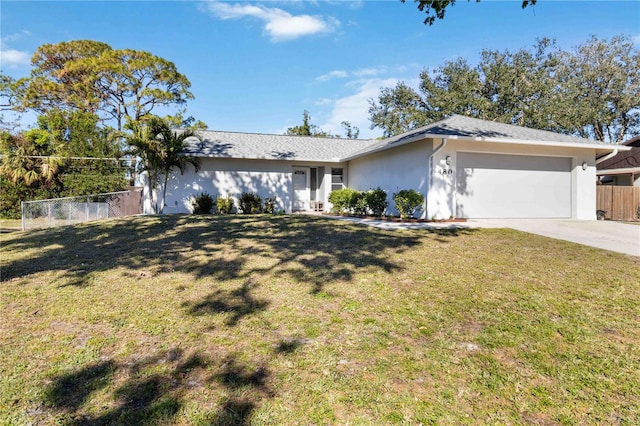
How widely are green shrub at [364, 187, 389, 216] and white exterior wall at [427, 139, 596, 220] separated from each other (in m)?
1.79

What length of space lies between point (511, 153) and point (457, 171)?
6.65ft

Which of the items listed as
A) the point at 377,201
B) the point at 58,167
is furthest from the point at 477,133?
the point at 58,167

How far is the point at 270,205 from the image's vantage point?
15172 millimetres

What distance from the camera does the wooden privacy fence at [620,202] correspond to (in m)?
13.3

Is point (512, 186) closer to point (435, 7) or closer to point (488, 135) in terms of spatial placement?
point (488, 135)

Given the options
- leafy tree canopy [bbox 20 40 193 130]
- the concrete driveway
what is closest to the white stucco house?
the concrete driveway

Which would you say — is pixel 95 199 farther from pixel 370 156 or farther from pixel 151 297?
pixel 151 297

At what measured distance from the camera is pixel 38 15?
593 inches

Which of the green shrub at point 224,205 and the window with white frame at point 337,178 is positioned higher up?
the window with white frame at point 337,178

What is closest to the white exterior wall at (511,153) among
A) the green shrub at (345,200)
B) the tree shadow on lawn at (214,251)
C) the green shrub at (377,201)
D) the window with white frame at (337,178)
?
the green shrub at (377,201)

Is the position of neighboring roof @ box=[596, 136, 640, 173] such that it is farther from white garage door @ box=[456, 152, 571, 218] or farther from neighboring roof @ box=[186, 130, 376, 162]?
neighboring roof @ box=[186, 130, 376, 162]

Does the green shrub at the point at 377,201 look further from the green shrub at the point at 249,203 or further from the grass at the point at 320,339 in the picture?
the grass at the point at 320,339

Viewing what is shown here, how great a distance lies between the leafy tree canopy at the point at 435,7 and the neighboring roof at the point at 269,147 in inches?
366

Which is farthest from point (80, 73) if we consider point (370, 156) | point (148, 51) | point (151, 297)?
point (151, 297)
